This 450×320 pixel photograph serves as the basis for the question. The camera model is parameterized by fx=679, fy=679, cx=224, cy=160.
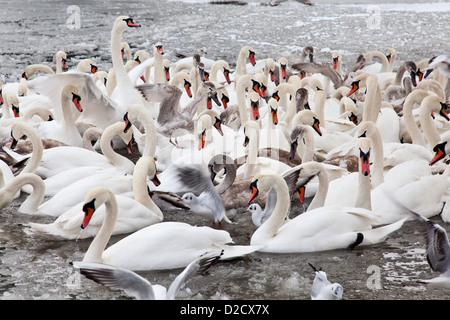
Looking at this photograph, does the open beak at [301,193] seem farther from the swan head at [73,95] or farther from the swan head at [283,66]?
the swan head at [283,66]

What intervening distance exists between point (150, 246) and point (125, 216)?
90cm

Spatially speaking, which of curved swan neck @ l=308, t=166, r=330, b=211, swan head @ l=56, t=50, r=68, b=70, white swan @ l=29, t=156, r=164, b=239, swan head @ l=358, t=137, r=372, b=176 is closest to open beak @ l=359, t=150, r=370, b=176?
swan head @ l=358, t=137, r=372, b=176

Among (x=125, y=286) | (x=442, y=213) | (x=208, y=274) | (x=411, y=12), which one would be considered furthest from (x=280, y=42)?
(x=125, y=286)

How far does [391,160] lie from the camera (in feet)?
23.1

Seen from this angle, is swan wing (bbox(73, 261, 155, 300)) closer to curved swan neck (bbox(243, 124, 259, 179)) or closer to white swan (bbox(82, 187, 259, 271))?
white swan (bbox(82, 187, 259, 271))

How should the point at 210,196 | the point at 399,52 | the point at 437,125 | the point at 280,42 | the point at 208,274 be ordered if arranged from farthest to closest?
1. the point at 280,42
2. the point at 399,52
3. the point at 437,125
4. the point at 210,196
5. the point at 208,274

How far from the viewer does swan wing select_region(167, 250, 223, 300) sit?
13.2 feet

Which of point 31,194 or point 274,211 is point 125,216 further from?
point 274,211

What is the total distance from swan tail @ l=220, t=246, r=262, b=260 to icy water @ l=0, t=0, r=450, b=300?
0.34 ft

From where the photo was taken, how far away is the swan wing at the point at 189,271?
403 centimetres

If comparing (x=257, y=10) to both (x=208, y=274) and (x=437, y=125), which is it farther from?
(x=208, y=274)

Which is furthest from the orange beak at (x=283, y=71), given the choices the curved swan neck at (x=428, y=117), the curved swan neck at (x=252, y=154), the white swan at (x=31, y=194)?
the white swan at (x=31, y=194)

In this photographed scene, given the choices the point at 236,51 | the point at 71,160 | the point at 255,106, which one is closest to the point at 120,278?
the point at 71,160

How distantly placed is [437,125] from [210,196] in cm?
352
